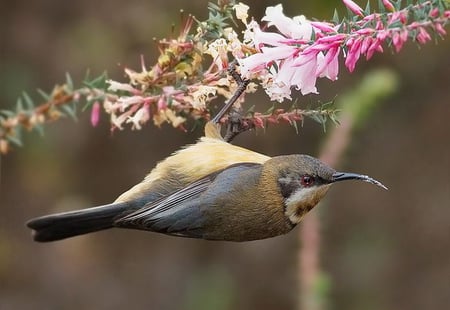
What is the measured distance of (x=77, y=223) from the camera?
14.6 ft

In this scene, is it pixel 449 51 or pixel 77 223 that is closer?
pixel 77 223

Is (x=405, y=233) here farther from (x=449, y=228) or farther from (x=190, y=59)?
(x=190, y=59)

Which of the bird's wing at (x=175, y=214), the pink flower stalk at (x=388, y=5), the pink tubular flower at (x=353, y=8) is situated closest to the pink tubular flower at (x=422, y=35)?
the pink flower stalk at (x=388, y=5)

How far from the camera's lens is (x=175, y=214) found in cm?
428

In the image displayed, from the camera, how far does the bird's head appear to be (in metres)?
4.26

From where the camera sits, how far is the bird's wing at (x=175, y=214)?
4254mm

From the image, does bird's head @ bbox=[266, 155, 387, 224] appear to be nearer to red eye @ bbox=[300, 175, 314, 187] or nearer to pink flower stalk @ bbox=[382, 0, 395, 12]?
red eye @ bbox=[300, 175, 314, 187]

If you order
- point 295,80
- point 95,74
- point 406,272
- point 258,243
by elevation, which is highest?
point 95,74

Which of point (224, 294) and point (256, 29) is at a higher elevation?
point (256, 29)

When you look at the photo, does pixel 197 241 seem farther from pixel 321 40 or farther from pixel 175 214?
pixel 321 40

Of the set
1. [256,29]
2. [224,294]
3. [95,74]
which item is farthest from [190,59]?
[224,294]

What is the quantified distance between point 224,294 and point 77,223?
14.1ft

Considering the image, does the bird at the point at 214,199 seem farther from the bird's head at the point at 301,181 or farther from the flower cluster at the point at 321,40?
the flower cluster at the point at 321,40

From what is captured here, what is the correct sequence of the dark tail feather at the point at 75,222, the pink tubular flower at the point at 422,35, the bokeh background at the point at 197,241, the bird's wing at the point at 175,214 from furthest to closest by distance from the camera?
1. the bokeh background at the point at 197,241
2. the dark tail feather at the point at 75,222
3. the bird's wing at the point at 175,214
4. the pink tubular flower at the point at 422,35
